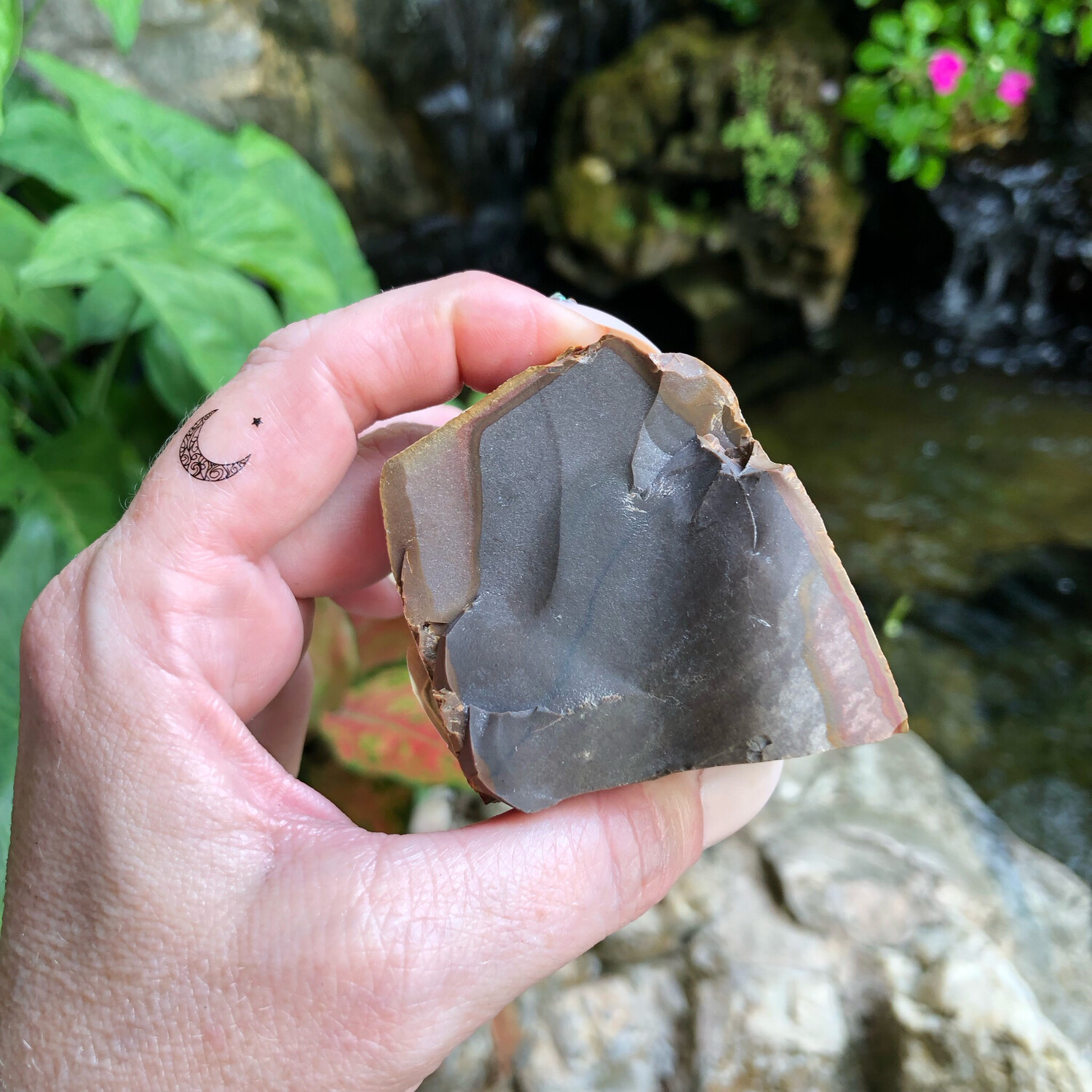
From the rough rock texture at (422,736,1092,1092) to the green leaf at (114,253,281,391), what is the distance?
4.19 feet

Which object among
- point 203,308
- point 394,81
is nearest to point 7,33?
point 203,308

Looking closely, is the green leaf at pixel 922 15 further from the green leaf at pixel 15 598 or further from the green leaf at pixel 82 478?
the green leaf at pixel 15 598

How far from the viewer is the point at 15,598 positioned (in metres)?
1.53

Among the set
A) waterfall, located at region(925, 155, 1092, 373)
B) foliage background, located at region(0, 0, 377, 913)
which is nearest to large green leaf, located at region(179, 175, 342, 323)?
foliage background, located at region(0, 0, 377, 913)

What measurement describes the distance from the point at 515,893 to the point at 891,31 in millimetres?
3830

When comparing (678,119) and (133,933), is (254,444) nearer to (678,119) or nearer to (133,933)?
(133,933)

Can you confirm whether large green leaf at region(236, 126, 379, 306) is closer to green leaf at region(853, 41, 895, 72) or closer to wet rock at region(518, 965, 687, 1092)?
wet rock at region(518, 965, 687, 1092)

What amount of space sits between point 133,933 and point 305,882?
7.1 inches

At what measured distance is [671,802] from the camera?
1042 millimetres

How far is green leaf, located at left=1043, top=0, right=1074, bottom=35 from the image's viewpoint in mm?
3412

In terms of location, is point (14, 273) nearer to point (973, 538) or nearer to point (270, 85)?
point (270, 85)

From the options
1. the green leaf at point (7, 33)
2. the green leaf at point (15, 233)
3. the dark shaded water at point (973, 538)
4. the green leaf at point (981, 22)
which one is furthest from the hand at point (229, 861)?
the green leaf at point (981, 22)

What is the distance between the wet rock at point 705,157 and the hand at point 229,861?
297 centimetres

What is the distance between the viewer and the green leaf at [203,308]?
1511 millimetres
